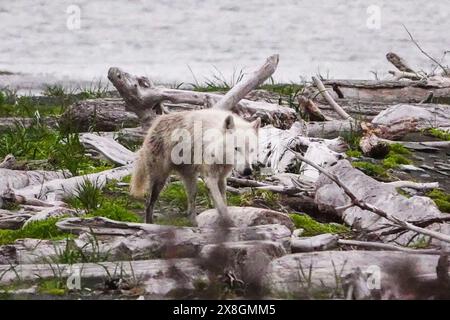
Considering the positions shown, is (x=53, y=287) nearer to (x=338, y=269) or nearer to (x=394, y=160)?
(x=338, y=269)

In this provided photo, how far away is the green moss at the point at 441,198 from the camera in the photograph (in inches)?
386

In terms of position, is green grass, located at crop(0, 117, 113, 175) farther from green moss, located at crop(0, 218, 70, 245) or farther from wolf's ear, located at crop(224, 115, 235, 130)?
wolf's ear, located at crop(224, 115, 235, 130)

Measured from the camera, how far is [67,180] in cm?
1016

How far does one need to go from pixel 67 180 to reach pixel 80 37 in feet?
40.8

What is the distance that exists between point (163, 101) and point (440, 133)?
3.06 meters

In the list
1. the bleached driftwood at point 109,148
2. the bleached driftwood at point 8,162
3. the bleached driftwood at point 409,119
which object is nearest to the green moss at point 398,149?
the bleached driftwood at point 409,119

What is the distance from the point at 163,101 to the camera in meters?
11.5

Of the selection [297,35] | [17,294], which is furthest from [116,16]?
[17,294]

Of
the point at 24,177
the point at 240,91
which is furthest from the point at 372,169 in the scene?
the point at 24,177

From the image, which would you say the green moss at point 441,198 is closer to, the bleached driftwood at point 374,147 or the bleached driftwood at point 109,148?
the bleached driftwood at point 374,147

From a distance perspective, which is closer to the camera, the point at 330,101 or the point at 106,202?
the point at 106,202
